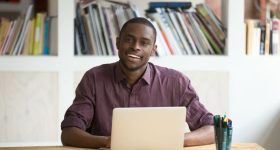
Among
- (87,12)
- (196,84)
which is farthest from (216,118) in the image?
(87,12)

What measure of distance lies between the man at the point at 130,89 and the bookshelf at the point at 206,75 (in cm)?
79

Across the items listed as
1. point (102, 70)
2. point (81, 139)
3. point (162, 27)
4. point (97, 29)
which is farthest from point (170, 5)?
point (81, 139)

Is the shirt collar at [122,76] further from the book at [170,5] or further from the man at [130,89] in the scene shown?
the book at [170,5]

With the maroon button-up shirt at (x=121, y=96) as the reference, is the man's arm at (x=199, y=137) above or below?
below

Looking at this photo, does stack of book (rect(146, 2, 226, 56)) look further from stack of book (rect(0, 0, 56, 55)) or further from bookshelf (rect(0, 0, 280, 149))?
stack of book (rect(0, 0, 56, 55))

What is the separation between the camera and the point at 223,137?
5.91 ft

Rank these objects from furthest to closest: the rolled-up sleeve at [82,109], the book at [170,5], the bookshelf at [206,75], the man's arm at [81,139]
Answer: the book at [170,5] < the bookshelf at [206,75] < the rolled-up sleeve at [82,109] < the man's arm at [81,139]

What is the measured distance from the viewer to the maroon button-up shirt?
2.29 metres

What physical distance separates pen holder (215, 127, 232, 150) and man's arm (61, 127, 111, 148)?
45 centimetres

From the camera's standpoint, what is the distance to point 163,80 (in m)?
2.40

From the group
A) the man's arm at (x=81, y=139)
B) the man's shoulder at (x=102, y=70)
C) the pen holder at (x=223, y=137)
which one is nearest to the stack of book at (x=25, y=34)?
the man's shoulder at (x=102, y=70)

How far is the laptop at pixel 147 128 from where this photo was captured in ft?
5.79

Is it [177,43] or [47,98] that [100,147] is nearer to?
[47,98]

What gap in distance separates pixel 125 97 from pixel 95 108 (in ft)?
0.51
